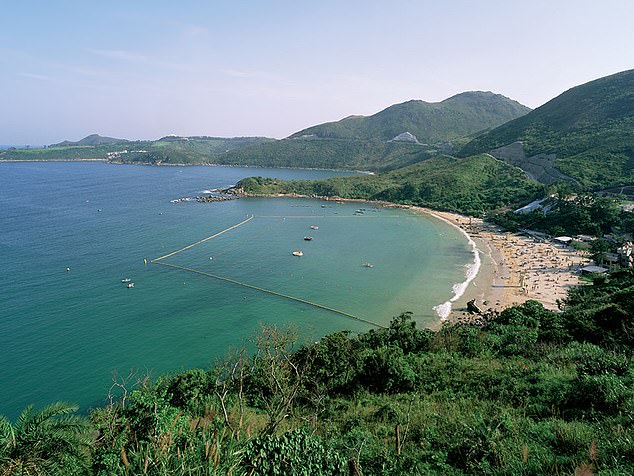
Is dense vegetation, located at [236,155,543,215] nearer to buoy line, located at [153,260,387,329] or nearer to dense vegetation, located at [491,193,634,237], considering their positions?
dense vegetation, located at [491,193,634,237]

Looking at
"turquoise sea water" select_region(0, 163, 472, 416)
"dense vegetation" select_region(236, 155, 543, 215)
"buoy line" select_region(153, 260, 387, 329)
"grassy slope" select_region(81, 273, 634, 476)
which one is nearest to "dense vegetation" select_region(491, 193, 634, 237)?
"dense vegetation" select_region(236, 155, 543, 215)

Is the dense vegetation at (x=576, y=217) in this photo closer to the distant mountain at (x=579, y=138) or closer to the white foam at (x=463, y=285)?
the white foam at (x=463, y=285)

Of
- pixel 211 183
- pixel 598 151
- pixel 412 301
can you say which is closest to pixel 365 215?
pixel 412 301

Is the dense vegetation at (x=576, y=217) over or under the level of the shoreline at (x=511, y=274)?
over

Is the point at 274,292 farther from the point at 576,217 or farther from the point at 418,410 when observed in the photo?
the point at 576,217

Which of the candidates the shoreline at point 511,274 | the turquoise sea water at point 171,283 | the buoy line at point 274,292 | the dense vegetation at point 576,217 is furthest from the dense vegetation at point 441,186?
the buoy line at point 274,292

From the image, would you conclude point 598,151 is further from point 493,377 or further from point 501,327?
point 493,377
